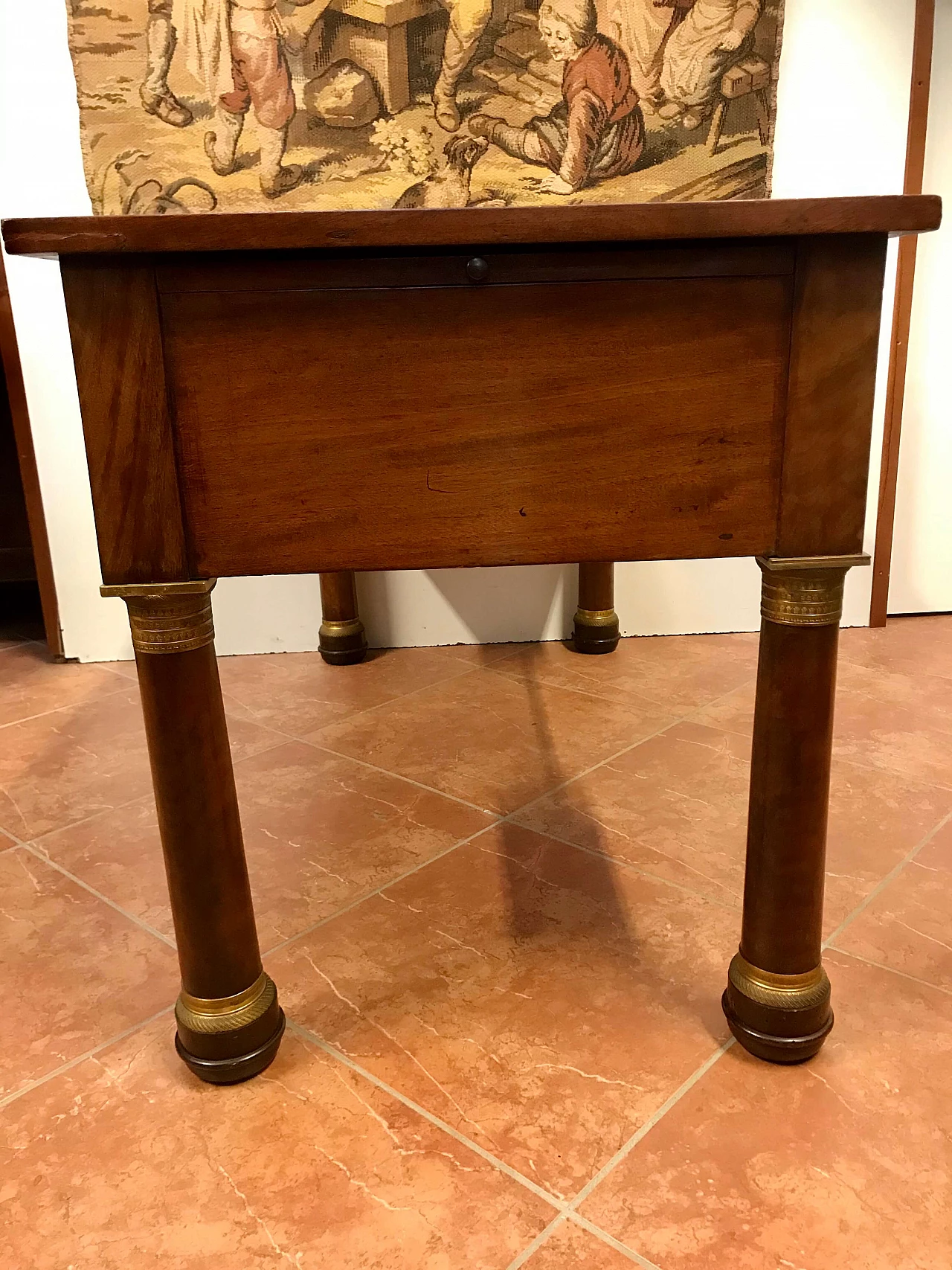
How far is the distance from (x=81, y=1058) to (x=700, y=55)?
168 cm

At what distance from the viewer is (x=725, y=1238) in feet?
2.61

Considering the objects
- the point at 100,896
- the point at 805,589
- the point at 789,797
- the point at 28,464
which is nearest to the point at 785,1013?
the point at 789,797

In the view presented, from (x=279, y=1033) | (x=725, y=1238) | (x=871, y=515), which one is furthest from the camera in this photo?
(x=871, y=515)

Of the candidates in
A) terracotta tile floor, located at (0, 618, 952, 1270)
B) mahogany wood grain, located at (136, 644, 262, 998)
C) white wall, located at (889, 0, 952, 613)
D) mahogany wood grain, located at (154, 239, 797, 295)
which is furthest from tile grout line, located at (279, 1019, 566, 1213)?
white wall, located at (889, 0, 952, 613)

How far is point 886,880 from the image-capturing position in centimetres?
131

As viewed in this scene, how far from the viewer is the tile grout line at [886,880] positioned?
1204 millimetres

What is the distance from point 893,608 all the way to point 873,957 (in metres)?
1.59

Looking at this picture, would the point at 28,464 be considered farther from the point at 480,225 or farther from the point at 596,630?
the point at 480,225

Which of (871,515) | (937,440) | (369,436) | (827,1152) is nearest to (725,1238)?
(827,1152)

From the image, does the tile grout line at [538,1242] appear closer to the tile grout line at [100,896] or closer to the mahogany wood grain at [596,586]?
the tile grout line at [100,896]

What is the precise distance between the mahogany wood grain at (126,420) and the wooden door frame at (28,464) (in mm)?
1600

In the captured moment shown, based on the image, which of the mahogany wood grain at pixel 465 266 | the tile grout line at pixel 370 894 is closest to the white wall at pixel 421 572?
the tile grout line at pixel 370 894

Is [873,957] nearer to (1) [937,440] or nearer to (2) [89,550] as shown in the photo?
(1) [937,440]

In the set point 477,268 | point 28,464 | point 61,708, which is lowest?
point 61,708
